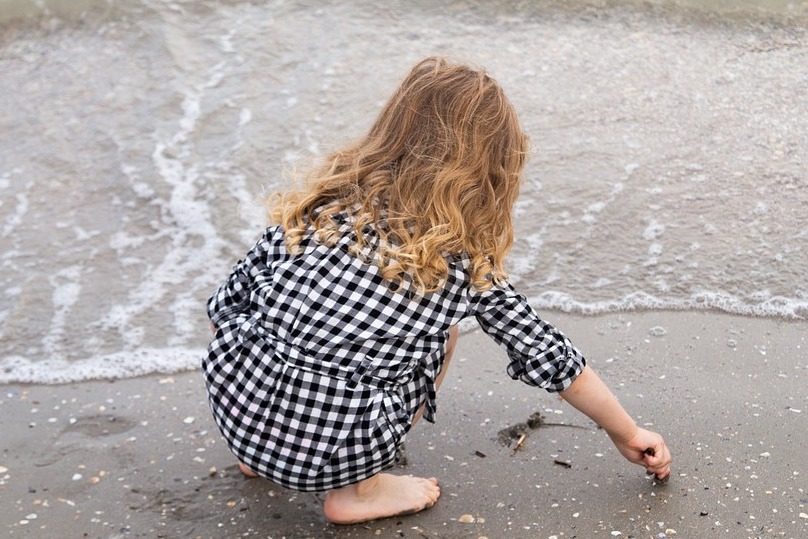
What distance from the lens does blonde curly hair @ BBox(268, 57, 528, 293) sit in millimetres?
2086

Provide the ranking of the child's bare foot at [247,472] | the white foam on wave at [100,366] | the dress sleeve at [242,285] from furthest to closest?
the white foam on wave at [100,366]
the child's bare foot at [247,472]
the dress sleeve at [242,285]

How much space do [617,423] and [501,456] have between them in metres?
0.40

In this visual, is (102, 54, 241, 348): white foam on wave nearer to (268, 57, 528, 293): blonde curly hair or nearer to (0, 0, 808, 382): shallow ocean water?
(0, 0, 808, 382): shallow ocean water

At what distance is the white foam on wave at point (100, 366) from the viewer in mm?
3061

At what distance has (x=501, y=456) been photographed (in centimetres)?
251

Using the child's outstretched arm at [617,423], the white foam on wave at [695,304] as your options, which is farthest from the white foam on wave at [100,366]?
the child's outstretched arm at [617,423]

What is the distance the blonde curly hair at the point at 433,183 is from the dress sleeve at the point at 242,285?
0.10 m

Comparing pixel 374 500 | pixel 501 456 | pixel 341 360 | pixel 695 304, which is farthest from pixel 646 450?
pixel 695 304

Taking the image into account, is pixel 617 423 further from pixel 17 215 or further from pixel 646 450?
pixel 17 215

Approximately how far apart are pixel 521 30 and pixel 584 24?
0.39 meters

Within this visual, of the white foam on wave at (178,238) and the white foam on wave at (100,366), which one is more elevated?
the white foam on wave at (178,238)

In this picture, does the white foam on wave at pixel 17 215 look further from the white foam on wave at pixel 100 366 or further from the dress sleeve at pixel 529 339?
the dress sleeve at pixel 529 339

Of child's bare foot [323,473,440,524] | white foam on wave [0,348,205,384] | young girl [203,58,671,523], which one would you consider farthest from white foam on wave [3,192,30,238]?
child's bare foot [323,473,440,524]

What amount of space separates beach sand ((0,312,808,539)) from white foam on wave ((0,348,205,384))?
6cm
